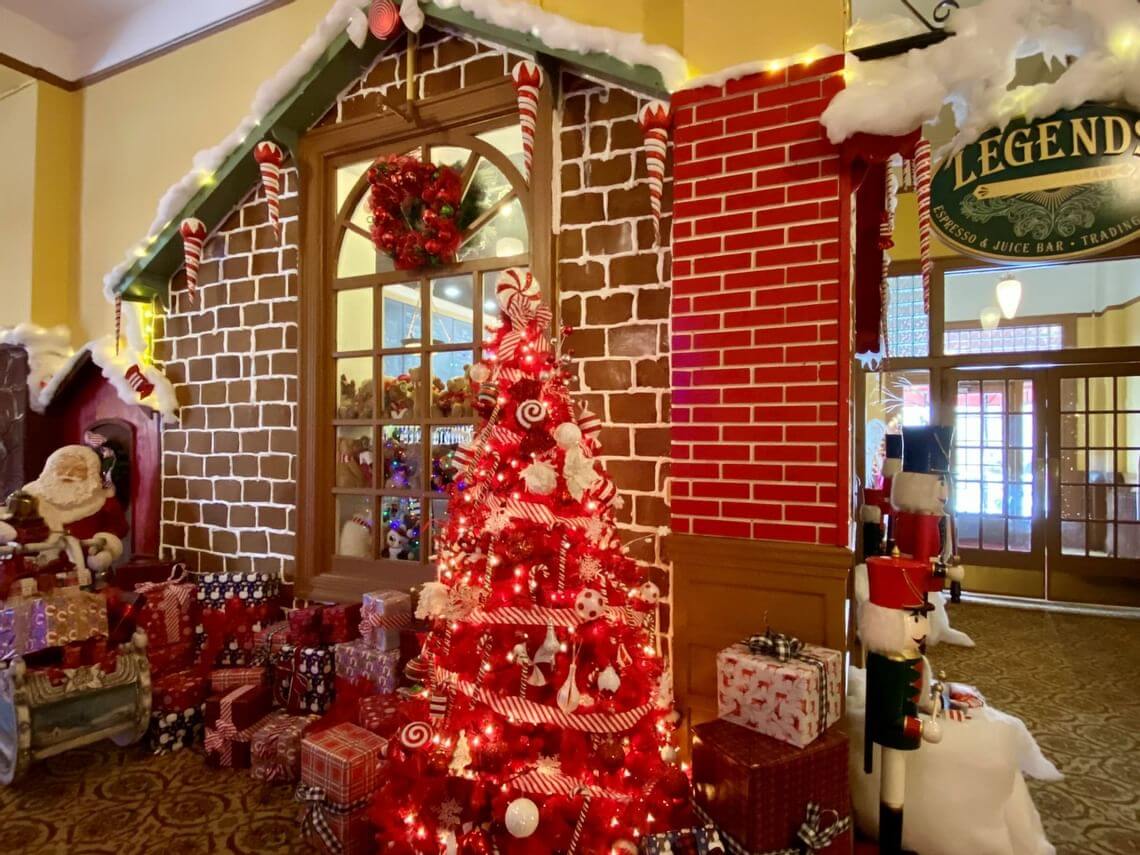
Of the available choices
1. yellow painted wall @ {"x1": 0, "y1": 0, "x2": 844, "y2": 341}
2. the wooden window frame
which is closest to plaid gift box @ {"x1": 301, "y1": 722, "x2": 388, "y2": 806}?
the wooden window frame

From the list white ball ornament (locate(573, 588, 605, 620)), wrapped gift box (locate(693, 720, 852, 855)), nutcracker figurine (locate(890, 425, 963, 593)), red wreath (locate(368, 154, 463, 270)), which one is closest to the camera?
wrapped gift box (locate(693, 720, 852, 855))

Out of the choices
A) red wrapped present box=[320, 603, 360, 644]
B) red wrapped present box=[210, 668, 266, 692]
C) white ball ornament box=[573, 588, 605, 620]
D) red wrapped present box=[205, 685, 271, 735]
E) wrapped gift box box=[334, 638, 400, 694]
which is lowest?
red wrapped present box=[205, 685, 271, 735]

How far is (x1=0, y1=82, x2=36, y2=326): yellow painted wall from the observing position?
4297mm

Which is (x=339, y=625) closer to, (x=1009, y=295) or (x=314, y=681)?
(x=314, y=681)

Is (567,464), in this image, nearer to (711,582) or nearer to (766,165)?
(711,582)

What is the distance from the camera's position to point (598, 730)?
5.61 feet

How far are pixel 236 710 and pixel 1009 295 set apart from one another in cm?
617

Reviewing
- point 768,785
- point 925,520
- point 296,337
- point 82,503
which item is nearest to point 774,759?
point 768,785

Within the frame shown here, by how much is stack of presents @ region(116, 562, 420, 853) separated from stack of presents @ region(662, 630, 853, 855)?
3.44 feet

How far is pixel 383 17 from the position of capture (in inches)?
107

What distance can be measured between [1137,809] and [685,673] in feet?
5.64

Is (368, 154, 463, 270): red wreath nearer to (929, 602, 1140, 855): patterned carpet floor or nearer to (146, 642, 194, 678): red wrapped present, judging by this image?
(146, 642, 194, 678): red wrapped present

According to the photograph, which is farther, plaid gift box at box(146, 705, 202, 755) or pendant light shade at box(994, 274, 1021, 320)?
pendant light shade at box(994, 274, 1021, 320)

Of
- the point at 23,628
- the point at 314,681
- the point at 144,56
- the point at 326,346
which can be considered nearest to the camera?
the point at 23,628
